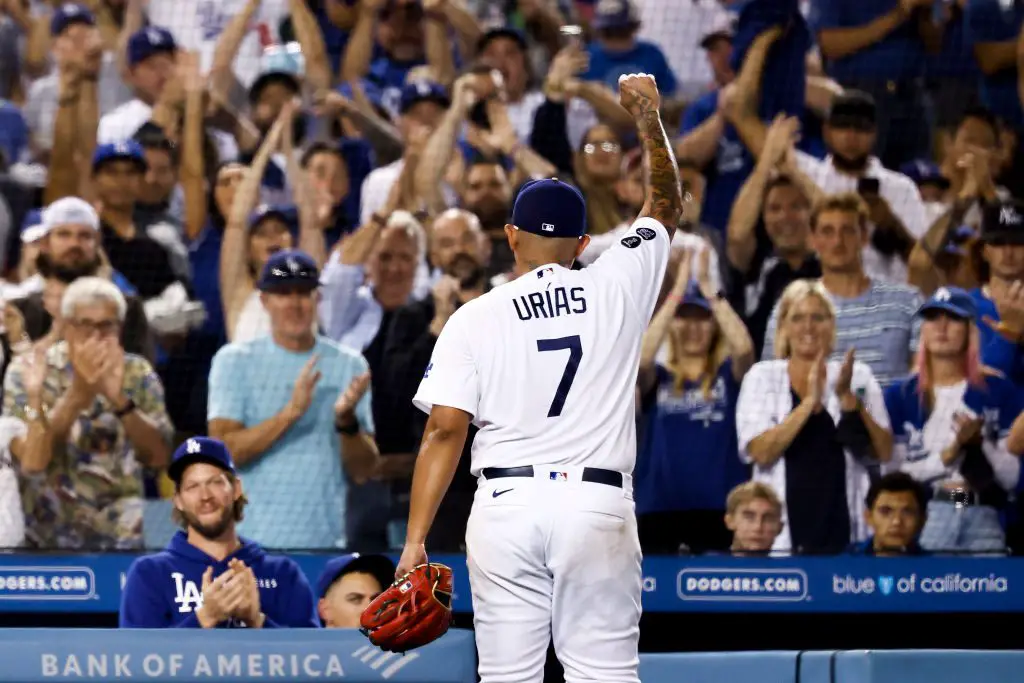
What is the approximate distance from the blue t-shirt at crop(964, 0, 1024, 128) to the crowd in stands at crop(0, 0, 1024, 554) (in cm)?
1

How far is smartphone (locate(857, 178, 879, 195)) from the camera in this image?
21.4 ft

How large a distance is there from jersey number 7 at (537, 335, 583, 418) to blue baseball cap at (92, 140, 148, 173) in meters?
3.84

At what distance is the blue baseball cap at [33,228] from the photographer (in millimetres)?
6125

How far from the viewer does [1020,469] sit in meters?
5.77

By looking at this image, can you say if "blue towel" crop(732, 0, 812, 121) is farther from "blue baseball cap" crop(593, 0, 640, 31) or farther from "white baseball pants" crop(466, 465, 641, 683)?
"white baseball pants" crop(466, 465, 641, 683)

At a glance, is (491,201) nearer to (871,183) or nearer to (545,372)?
(871,183)

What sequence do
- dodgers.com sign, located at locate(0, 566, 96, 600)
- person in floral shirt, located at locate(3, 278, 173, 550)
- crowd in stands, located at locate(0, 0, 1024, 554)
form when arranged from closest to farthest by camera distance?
dodgers.com sign, located at locate(0, 566, 96, 600), person in floral shirt, located at locate(3, 278, 173, 550), crowd in stands, located at locate(0, 0, 1024, 554)

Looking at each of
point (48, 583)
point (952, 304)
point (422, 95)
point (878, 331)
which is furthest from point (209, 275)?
point (952, 304)

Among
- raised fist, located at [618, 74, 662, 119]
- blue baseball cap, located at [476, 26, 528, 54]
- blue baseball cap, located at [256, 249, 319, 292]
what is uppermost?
blue baseball cap, located at [476, 26, 528, 54]

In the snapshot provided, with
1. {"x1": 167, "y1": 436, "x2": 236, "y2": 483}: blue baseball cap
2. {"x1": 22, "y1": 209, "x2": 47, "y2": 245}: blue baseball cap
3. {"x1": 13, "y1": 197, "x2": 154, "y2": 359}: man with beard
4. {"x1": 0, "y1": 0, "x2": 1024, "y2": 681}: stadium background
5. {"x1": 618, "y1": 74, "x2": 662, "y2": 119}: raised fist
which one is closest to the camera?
{"x1": 618, "y1": 74, "x2": 662, "y2": 119}: raised fist

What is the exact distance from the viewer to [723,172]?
6.64 metres

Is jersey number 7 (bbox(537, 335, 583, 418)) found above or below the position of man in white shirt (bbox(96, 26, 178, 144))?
below

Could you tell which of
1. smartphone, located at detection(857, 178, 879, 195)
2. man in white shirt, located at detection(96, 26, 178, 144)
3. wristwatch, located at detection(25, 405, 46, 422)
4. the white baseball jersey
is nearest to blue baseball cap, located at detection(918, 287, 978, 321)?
smartphone, located at detection(857, 178, 879, 195)

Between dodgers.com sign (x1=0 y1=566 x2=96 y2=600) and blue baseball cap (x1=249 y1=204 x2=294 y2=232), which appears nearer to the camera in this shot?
dodgers.com sign (x1=0 y1=566 x2=96 y2=600)
